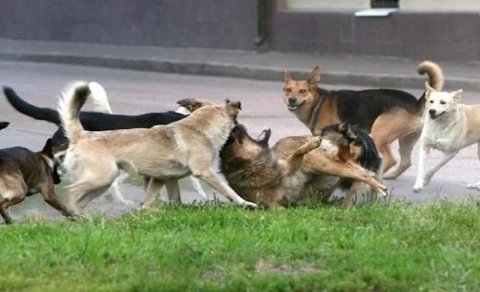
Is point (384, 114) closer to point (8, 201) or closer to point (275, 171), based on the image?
point (275, 171)

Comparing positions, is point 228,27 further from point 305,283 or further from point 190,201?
point 305,283

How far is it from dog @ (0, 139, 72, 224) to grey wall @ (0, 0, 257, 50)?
15.1 meters

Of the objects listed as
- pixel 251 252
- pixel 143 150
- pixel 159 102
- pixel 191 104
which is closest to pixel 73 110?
pixel 143 150

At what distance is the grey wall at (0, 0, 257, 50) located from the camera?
24344 millimetres

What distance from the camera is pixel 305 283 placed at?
18.5ft

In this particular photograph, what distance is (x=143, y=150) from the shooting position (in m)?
8.55

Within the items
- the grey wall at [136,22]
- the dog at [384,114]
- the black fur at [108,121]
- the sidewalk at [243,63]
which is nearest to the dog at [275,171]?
the black fur at [108,121]

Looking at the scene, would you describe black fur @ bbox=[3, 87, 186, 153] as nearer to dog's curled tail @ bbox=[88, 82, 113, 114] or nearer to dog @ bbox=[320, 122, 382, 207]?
dog's curled tail @ bbox=[88, 82, 113, 114]

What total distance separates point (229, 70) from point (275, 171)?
1325 cm

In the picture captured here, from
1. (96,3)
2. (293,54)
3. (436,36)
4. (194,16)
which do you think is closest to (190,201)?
(436,36)

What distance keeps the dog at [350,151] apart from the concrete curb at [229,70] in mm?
9170

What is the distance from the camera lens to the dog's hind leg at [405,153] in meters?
11.1

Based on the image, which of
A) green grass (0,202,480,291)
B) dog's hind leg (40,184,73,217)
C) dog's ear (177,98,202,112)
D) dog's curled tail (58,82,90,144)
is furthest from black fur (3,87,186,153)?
green grass (0,202,480,291)

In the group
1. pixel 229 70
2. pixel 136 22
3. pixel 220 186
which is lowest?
pixel 229 70
